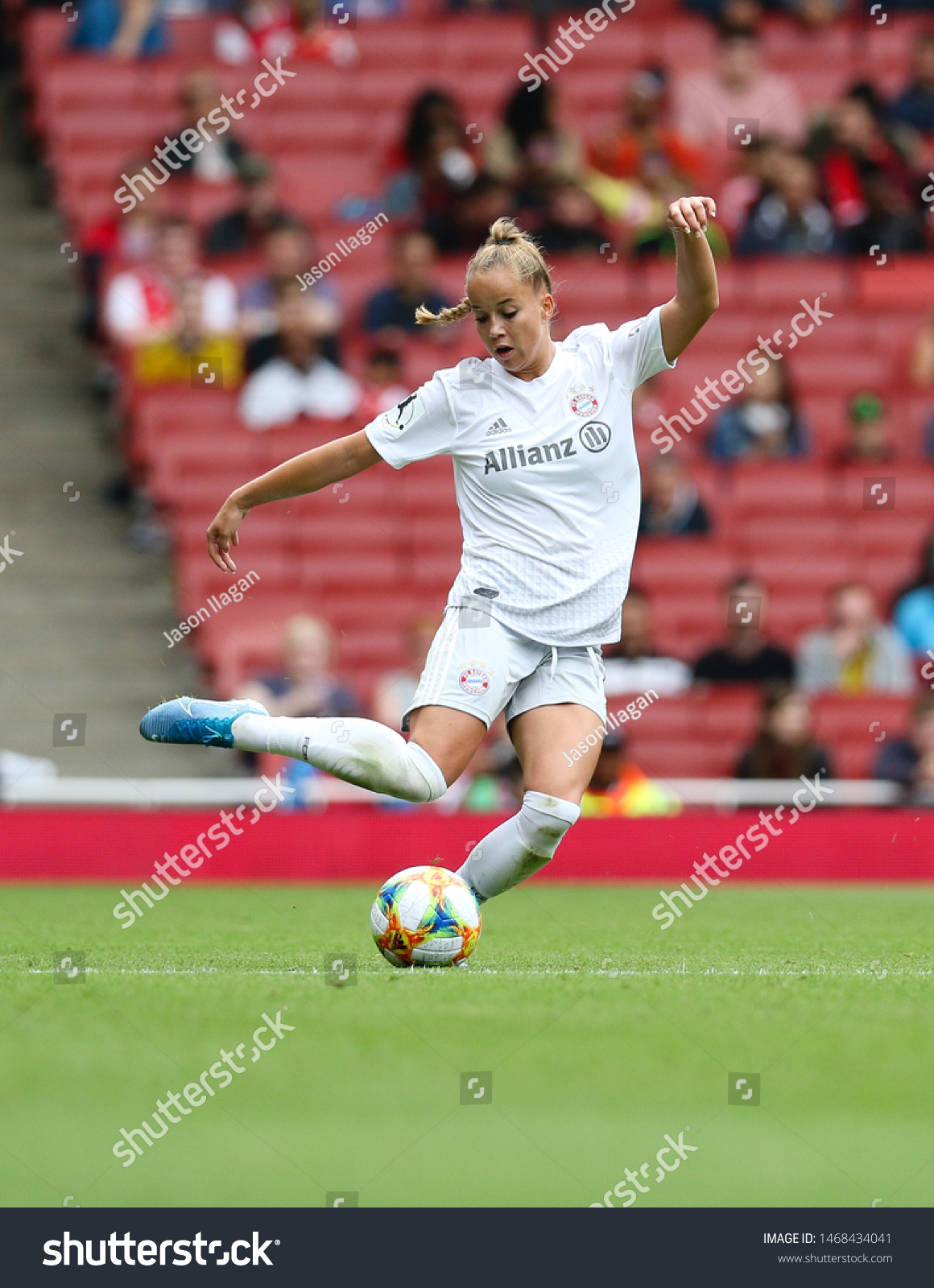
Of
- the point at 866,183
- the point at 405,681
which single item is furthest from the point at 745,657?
the point at 866,183

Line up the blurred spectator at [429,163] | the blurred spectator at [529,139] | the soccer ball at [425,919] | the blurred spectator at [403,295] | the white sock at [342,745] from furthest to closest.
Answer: the blurred spectator at [529,139] → the blurred spectator at [429,163] → the blurred spectator at [403,295] → the soccer ball at [425,919] → the white sock at [342,745]

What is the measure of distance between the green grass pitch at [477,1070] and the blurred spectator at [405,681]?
4.61m

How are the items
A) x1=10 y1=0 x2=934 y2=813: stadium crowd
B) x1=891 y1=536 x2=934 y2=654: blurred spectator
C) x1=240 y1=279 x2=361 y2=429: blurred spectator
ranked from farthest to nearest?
x1=240 y1=279 x2=361 y2=429: blurred spectator → x1=891 y1=536 x2=934 y2=654: blurred spectator → x1=10 y1=0 x2=934 y2=813: stadium crowd

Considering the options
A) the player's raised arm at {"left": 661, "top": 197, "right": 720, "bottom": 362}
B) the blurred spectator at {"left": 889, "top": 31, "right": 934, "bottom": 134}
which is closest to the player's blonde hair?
the player's raised arm at {"left": 661, "top": 197, "right": 720, "bottom": 362}

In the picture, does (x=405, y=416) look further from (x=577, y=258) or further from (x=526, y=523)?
(x=577, y=258)

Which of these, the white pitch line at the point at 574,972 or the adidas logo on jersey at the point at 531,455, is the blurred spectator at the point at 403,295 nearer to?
the adidas logo on jersey at the point at 531,455

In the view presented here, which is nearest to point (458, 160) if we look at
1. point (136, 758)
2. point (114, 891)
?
point (136, 758)

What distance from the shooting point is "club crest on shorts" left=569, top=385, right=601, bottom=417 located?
648 cm

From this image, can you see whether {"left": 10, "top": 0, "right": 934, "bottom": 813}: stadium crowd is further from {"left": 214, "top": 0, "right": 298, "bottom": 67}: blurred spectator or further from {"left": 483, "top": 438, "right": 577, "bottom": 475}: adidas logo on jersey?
{"left": 483, "top": 438, "right": 577, "bottom": 475}: adidas logo on jersey

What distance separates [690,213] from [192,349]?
27.6 ft

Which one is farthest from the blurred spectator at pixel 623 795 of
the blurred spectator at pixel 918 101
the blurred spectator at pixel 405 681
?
the blurred spectator at pixel 918 101

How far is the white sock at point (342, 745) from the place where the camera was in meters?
6.11

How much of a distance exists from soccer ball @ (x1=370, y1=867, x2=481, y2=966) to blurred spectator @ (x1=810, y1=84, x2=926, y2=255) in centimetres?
1007

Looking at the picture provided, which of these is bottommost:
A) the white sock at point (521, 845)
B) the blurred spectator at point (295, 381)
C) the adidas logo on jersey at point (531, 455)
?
A: the white sock at point (521, 845)
